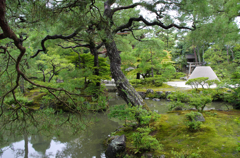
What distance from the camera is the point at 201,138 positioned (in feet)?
7.66

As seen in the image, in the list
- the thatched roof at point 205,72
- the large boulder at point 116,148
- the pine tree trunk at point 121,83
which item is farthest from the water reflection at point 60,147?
the thatched roof at point 205,72

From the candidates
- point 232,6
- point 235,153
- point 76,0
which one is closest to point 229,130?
point 235,153

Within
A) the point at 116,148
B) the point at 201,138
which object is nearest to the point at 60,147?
the point at 116,148

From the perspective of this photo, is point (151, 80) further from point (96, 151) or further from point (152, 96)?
point (96, 151)

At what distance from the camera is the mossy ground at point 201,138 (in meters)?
1.96

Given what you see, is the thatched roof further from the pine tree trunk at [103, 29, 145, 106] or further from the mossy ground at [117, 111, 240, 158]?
the pine tree trunk at [103, 29, 145, 106]

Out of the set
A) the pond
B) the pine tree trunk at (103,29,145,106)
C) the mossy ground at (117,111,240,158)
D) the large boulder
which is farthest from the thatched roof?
the large boulder

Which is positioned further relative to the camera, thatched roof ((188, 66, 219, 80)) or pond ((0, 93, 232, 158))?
thatched roof ((188, 66, 219, 80))

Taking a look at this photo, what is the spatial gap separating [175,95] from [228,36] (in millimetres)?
2125

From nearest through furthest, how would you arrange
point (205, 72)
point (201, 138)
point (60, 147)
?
point (201, 138)
point (60, 147)
point (205, 72)

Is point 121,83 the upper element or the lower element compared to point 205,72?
lower

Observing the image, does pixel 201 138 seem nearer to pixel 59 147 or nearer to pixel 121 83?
pixel 121 83

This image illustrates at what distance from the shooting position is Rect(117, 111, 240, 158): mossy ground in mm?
1955

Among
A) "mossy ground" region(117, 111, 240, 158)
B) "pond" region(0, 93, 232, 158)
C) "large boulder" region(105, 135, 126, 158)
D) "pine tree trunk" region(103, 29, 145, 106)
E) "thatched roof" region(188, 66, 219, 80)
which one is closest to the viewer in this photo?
"mossy ground" region(117, 111, 240, 158)
